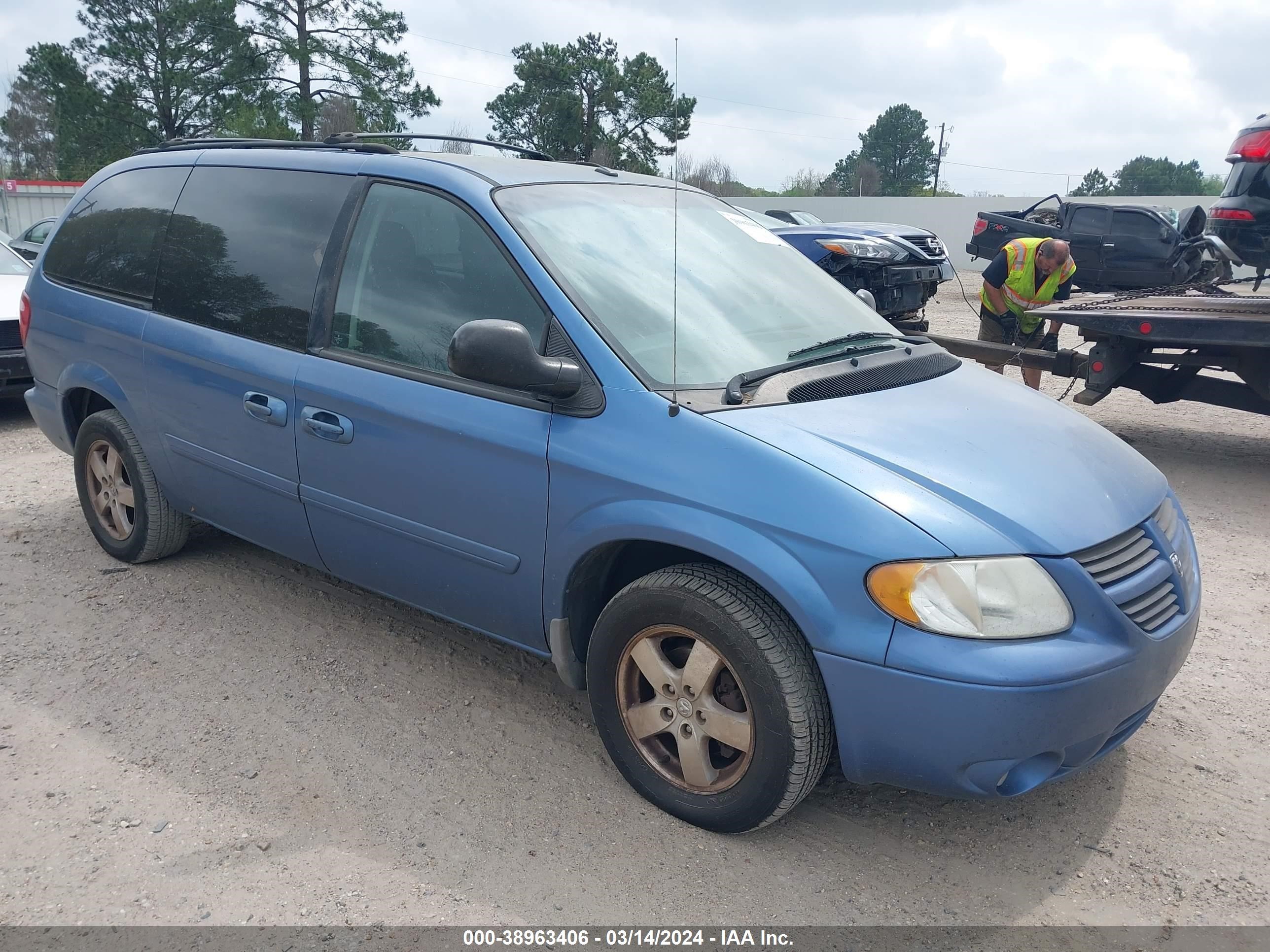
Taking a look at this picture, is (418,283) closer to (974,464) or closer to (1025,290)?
(974,464)

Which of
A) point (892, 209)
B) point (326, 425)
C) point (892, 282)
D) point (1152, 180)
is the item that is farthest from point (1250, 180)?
point (1152, 180)

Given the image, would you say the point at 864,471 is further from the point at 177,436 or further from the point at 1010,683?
the point at 177,436

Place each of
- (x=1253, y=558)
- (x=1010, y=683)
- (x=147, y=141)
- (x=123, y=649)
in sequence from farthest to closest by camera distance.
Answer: (x=147, y=141) → (x=1253, y=558) → (x=123, y=649) → (x=1010, y=683)

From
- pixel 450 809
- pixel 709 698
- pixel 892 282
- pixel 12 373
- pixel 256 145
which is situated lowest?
pixel 450 809

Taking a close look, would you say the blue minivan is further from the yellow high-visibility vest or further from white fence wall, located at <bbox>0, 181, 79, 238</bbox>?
white fence wall, located at <bbox>0, 181, 79, 238</bbox>

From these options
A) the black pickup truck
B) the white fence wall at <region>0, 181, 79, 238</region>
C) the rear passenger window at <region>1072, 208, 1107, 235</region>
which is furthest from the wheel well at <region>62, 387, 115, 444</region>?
the white fence wall at <region>0, 181, 79, 238</region>

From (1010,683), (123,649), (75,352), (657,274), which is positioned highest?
(657,274)

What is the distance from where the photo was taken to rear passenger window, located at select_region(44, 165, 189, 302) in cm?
425

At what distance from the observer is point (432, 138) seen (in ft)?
14.2

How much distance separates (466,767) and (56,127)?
40.1 m

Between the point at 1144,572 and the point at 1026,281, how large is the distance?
6.41 meters

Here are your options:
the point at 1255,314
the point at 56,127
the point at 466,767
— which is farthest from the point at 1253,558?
the point at 56,127

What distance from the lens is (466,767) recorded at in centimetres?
318

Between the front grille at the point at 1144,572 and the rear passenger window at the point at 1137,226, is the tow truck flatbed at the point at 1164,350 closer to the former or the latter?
the front grille at the point at 1144,572
